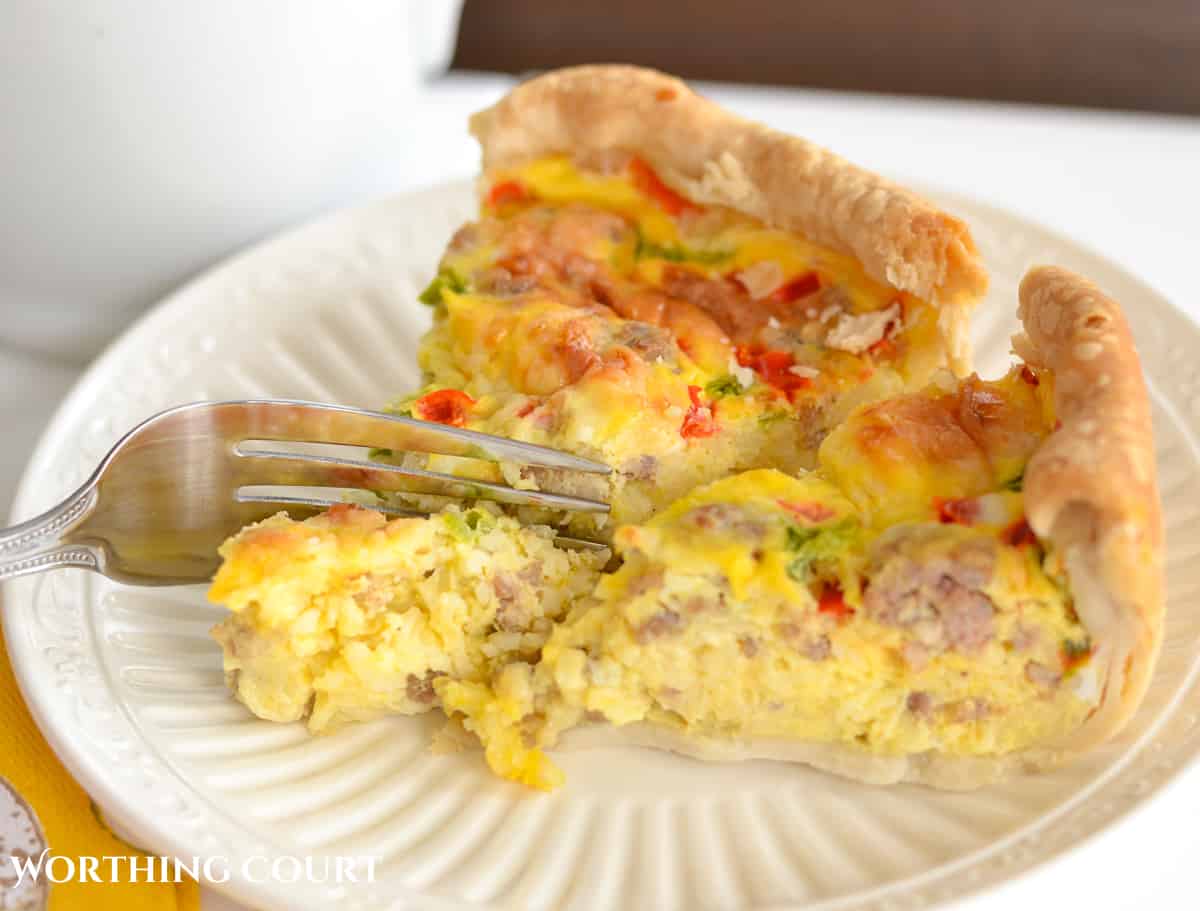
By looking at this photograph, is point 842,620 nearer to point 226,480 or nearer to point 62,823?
point 226,480

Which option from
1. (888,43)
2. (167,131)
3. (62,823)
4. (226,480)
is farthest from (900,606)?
(888,43)

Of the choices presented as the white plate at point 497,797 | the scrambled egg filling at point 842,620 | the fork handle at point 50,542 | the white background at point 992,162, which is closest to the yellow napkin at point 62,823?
the white plate at point 497,797

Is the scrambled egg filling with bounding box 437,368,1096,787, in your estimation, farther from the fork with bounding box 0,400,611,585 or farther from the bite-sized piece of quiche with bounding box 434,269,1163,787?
the fork with bounding box 0,400,611,585

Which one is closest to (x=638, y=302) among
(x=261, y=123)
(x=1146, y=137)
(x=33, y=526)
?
(x=261, y=123)

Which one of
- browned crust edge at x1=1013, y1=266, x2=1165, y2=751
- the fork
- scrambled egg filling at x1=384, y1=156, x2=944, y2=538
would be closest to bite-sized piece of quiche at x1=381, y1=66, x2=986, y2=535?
scrambled egg filling at x1=384, y1=156, x2=944, y2=538

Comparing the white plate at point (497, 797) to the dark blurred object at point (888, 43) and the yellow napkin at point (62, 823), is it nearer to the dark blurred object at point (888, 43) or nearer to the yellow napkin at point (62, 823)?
the yellow napkin at point (62, 823)

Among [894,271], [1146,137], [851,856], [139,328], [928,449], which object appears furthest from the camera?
[1146,137]

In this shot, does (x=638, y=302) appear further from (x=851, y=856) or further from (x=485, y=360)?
(x=851, y=856)
